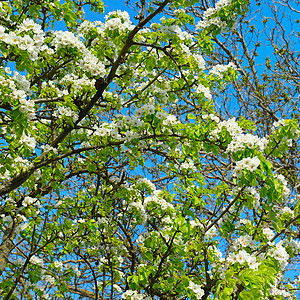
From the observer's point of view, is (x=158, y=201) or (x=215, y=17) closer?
(x=215, y=17)

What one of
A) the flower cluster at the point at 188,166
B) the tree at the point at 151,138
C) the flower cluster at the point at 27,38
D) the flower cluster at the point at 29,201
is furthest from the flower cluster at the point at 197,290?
the flower cluster at the point at 27,38

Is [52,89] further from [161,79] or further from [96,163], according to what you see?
[161,79]

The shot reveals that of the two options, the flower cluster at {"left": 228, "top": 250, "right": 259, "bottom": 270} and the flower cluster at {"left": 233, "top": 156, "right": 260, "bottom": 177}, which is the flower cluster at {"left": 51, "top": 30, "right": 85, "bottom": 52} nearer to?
the flower cluster at {"left": 233, "top": 156, "right": 260, "bottom": 177}

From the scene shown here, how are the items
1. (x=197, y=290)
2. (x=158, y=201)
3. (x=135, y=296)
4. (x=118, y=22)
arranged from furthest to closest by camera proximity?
1. (x=158, y=201)
2. (x=135, y=296)
3. (x=197, y=290)
4. (x=118, y=22)

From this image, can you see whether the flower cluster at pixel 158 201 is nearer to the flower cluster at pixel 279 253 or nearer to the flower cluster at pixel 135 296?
the flower cluster at pixel 135 296

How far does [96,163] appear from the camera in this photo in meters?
4.57

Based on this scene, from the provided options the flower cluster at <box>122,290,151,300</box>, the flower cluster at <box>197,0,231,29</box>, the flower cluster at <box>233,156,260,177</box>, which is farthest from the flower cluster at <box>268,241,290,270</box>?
the flower cluster at <box>197,0,231,29</box>

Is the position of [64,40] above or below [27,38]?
above

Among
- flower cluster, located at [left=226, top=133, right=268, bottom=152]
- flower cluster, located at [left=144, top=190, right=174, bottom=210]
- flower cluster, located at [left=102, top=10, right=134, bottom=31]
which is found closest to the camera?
flower cluster, located at [left=226, top=133, right=268, bottom=152]

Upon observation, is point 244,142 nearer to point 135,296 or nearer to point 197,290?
point 197,290

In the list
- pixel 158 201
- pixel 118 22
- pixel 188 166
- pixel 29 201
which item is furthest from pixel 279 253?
pixel 29 201

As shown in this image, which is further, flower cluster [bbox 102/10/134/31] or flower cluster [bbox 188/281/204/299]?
flower cluster [bbox 188/281/204/299]

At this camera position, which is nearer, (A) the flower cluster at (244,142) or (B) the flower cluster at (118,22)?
(A) the flower cluster at (244,142)

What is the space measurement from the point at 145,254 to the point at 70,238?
1.16 meters
